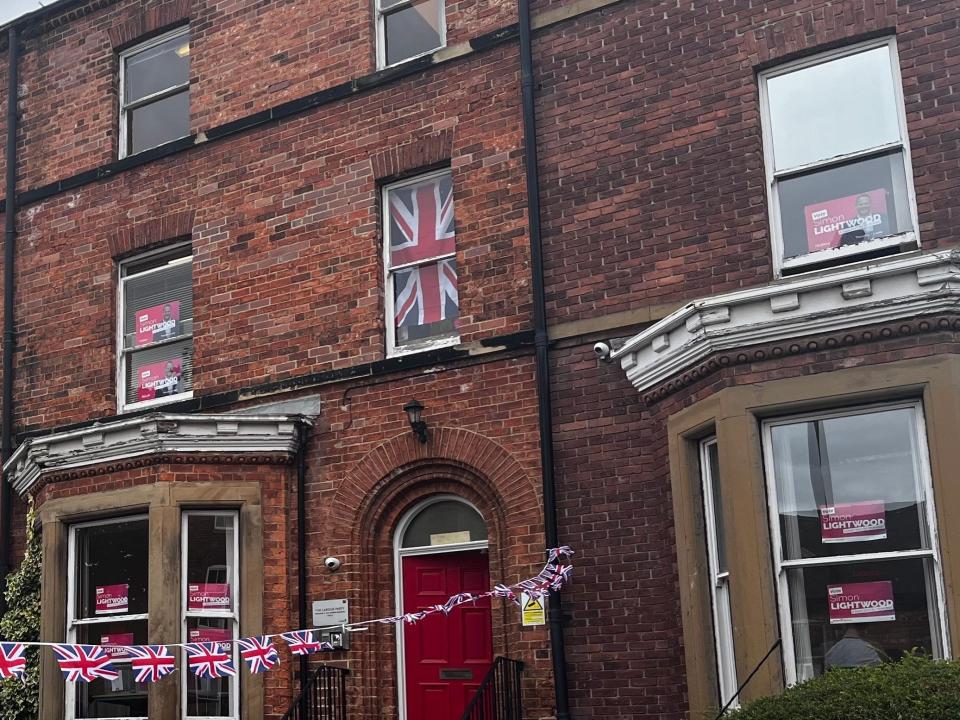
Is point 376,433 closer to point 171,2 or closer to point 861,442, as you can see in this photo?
point 861,442

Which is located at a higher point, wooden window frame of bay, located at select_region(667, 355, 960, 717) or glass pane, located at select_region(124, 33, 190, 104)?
glass pane, located at select_region(124, 33, 190, 104)

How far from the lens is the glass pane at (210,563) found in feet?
38.0

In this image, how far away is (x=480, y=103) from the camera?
38.8ft

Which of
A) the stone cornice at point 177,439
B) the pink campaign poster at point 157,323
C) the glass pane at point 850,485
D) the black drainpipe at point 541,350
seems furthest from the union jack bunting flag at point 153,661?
the glass pane at point 850,485

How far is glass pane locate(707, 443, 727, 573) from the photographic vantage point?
940cm

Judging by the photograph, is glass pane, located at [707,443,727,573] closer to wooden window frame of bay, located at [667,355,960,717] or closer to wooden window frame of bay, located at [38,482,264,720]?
wooden window frame of bay, located at [667,355,960,717]

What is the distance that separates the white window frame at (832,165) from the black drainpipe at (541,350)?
6.62 ft

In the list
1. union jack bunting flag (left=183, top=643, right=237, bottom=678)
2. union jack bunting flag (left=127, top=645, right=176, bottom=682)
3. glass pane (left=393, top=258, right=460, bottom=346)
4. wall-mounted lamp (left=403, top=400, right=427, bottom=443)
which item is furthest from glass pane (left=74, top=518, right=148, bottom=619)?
glass pane (left=393, top=258, right=460, bottom=346)

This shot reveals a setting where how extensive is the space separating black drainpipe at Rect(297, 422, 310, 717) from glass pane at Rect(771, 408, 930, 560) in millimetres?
4782

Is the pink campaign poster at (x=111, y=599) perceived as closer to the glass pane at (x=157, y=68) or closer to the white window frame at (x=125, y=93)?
the white window frame at (x=125, y=93)

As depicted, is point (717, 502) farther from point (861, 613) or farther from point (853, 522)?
point (861, 613)

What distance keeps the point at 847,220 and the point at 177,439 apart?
607 cm

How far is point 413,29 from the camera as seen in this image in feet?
42.0

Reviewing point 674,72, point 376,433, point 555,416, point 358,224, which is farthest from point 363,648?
point 674,72
